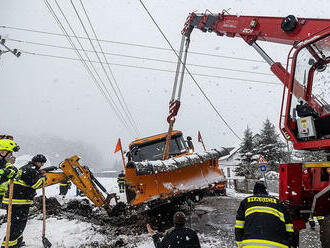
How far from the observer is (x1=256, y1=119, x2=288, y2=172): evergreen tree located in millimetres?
24344

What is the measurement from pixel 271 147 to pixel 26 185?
24.8 metres

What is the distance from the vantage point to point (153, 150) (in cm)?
799

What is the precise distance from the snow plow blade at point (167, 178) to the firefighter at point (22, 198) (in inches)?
71.0

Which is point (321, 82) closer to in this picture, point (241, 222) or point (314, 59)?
point (314, 59)

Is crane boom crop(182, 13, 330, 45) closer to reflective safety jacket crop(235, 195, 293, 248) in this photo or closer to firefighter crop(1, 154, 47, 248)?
reflective safety jacket crop(235, 195, 293, 248)

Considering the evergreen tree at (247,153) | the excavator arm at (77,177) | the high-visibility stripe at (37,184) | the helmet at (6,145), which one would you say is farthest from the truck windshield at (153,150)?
the evergreen tree at (247,153)

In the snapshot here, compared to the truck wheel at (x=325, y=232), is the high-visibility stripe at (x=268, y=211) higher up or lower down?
higher up

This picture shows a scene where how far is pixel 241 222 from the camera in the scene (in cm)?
276

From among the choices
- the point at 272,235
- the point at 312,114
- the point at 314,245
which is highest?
the point at 312,114

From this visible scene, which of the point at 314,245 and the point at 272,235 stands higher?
the point at 272,235

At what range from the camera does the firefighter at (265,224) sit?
240 centimetres

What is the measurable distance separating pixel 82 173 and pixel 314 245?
5.56m

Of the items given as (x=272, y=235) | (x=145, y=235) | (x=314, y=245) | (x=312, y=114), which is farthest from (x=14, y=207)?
(x=314, y=245)

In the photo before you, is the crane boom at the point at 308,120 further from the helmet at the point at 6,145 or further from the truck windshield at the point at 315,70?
the helmet at the point at 6,145
